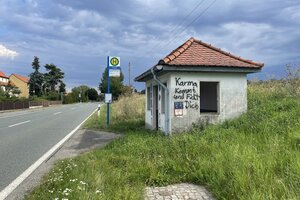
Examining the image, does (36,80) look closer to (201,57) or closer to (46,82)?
(46,82)

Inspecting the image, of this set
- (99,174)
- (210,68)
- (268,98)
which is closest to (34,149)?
(99,174)

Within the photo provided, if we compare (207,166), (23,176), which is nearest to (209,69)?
(207,166)

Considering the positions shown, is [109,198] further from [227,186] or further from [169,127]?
[169,127]

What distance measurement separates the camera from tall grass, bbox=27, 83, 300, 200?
17.9ft

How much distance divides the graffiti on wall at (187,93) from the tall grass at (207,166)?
1.47m

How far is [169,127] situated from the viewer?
39.4ft

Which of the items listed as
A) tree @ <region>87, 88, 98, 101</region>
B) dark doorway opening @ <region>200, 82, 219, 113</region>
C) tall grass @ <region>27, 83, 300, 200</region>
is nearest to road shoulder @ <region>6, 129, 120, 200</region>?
tall grass @ <region>27, 83, 300, 200</region>

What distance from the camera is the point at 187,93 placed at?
1205 cm

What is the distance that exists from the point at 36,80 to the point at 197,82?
116 metres

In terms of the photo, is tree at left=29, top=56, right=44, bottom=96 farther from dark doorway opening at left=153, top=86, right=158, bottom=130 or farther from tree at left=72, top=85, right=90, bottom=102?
dark doorway opening at left=153, top=86, right=158, bottom=130

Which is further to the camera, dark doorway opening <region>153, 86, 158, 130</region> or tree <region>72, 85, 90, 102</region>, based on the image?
tree <region>72, 85, 90, 102</region>

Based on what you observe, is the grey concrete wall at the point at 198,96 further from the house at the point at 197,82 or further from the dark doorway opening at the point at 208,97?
the dark doorway opening at the point at 208,97

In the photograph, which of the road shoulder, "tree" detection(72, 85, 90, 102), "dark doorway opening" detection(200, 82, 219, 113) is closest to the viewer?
the road shoulder

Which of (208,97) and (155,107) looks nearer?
(155,107)
